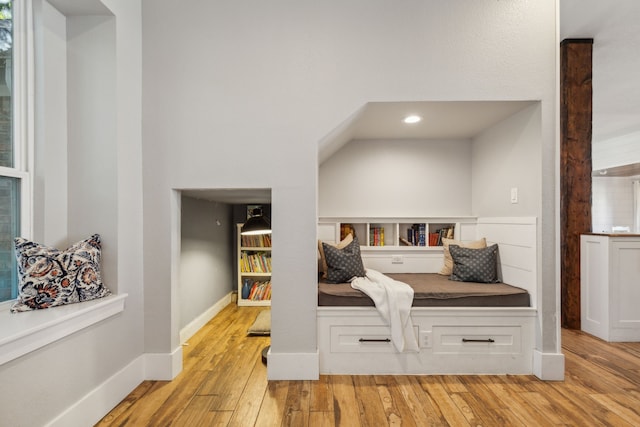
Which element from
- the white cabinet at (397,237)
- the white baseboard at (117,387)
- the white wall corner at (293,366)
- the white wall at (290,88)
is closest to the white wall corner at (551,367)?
the white wall at (290,88)

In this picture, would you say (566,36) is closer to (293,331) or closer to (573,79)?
(573,79)

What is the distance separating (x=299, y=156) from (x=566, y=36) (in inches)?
124

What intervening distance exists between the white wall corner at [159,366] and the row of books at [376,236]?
2066 mm

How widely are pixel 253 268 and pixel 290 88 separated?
2505 mm

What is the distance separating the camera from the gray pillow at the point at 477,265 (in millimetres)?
2762

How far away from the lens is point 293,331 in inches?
94.5

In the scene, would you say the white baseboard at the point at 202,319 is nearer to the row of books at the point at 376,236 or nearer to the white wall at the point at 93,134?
the white wall at the point at 93,134

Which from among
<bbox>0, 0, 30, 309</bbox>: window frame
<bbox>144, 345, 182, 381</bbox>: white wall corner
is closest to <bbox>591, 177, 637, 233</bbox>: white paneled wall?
<bbox>144, 345, 182, 381</bbox>: white wall corner

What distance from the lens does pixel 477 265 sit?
2779 millimetres

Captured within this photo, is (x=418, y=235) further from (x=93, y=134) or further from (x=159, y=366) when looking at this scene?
(x=93, y=134)

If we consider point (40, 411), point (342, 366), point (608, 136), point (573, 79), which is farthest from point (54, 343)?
point (608, 136)

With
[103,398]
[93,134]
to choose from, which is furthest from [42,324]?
[93,134]

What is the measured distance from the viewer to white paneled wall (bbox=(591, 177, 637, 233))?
8039 millimetres

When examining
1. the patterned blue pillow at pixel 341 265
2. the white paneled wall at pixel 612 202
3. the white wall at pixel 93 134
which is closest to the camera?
the white wall at pixel 93 134
